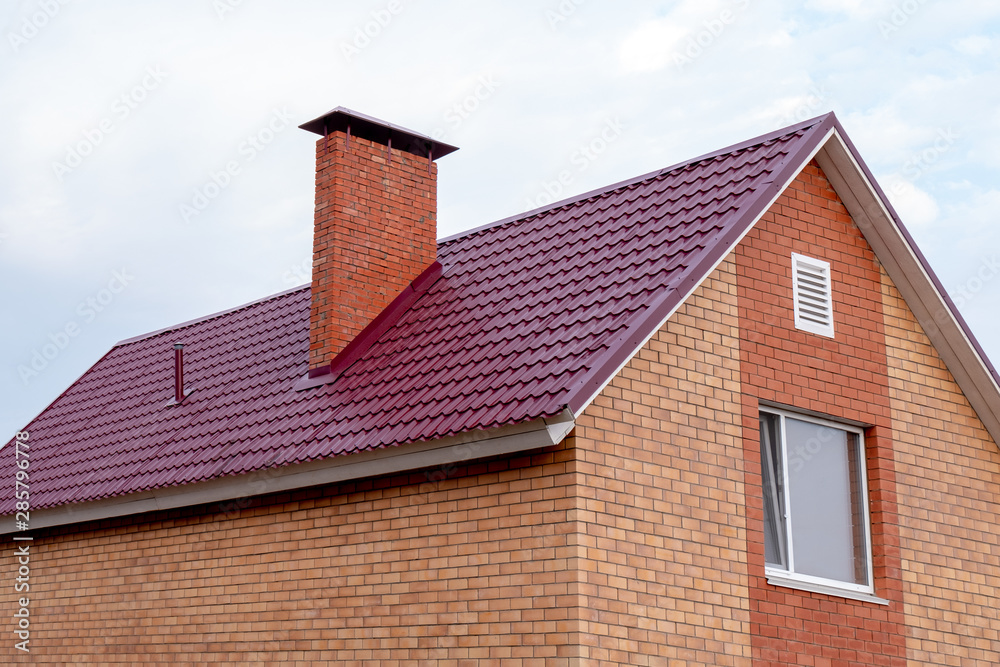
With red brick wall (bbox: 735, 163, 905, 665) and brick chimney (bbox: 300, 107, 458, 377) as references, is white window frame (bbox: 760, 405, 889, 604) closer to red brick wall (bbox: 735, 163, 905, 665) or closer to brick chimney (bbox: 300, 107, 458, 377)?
red brick wall (bbox: 735, 163, 905, 665)

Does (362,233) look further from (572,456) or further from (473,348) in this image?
(572,456)

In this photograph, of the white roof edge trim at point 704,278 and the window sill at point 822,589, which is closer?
the white roof edge trim at point 704,278

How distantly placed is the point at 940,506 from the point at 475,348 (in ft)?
14.3

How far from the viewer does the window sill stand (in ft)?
31.0

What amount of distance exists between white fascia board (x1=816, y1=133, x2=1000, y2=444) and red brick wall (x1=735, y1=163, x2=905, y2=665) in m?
0.13

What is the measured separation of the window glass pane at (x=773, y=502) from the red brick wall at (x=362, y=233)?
407 centimetres

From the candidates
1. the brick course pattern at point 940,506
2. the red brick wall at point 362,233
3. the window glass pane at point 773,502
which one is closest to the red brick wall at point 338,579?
the red brick wall at point 362,233

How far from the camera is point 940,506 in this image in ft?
35.6

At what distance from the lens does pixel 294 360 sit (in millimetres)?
12305

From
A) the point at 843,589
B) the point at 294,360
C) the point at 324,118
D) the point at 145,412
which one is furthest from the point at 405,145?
the point at 843,589

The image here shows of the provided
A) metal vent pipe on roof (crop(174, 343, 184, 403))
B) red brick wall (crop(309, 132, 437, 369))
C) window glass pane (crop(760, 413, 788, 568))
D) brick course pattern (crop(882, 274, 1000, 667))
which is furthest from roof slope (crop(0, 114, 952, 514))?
brick course pattern (crop(882, 274, 1000, 667))

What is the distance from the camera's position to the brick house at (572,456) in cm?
866

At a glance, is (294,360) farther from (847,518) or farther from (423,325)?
(847,518)

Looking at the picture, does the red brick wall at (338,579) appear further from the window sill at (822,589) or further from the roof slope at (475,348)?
the window sill at (822,589)
